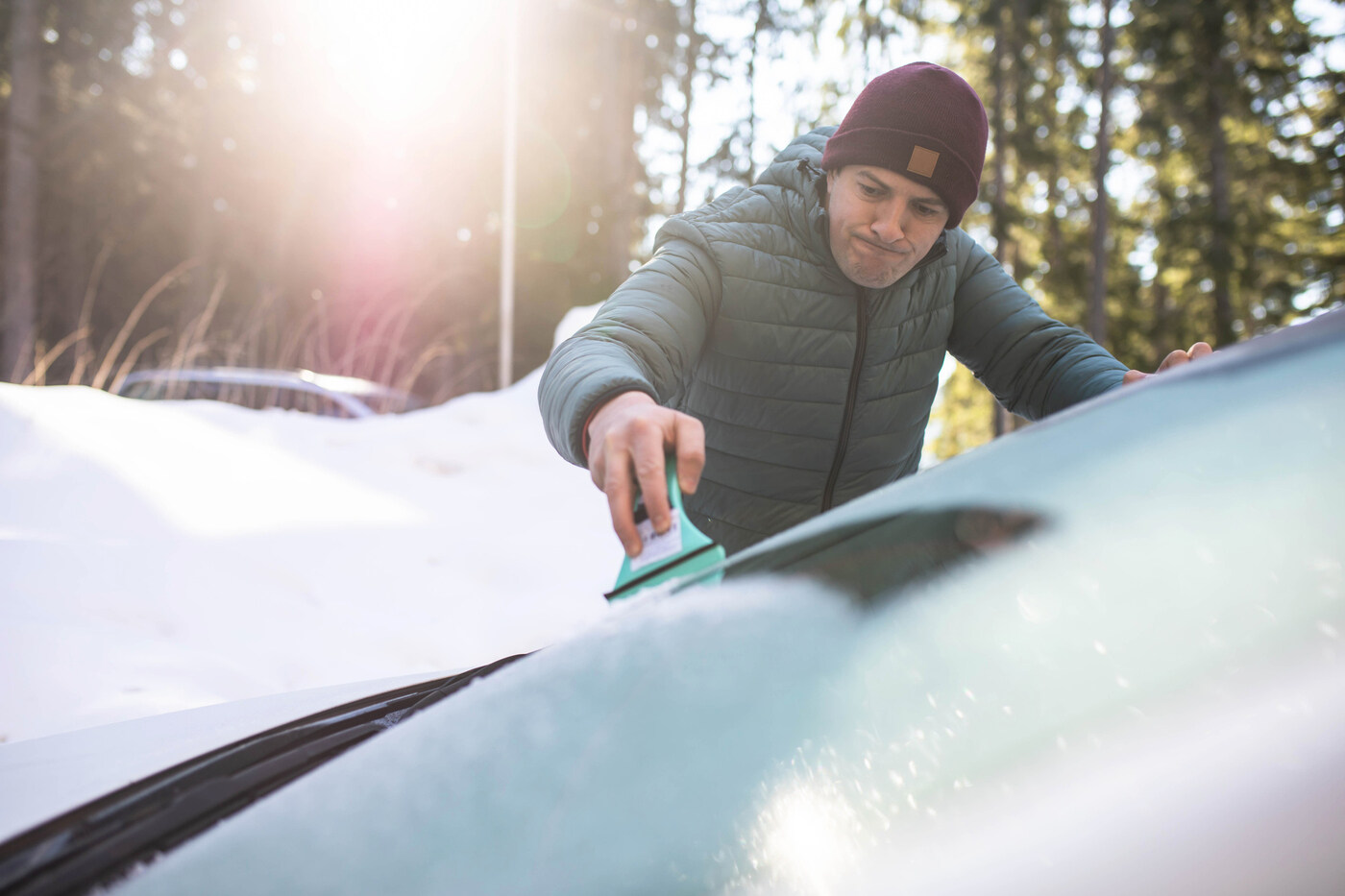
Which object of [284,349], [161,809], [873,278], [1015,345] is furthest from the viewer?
[284,349]

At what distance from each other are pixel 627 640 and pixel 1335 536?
63 cm

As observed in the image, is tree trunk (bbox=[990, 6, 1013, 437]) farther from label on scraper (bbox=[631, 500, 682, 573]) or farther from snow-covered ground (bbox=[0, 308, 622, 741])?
label on scraper (bbox=[631, 500, 682, 573])

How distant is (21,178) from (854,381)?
14.2 meters

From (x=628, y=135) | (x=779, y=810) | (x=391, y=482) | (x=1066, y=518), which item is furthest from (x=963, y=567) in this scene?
(x=628, y=135)

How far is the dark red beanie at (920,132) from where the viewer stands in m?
1.83

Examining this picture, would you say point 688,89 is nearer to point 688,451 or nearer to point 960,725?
point 688,451

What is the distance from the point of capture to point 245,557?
3285mm

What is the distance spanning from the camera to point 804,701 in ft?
2.48

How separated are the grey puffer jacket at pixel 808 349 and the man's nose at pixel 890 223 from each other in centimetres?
17

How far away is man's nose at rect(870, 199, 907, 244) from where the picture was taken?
1868 millimetres

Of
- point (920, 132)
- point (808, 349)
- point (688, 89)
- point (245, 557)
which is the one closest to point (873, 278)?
point (808, 349)

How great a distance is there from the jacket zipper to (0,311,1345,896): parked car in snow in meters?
1.22

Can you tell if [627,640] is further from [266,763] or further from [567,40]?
[567,40]

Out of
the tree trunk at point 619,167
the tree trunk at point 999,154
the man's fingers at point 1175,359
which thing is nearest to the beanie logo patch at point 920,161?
the man's fingers at point 1175,359
